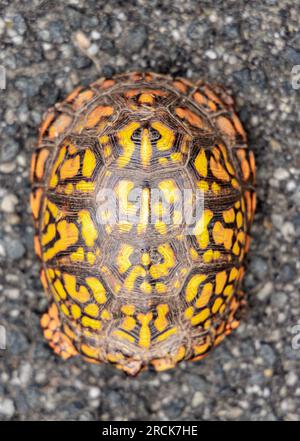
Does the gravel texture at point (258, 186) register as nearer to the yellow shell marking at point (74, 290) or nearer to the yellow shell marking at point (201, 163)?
the yellow shell marking at point (74, 290)

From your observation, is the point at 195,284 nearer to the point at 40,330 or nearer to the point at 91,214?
the point at 91,214

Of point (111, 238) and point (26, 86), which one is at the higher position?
point (26, 86)

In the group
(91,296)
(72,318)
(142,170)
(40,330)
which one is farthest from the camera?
(40,330)

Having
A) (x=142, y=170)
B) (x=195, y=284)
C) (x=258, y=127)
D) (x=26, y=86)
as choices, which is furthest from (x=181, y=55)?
(x=195, y=284)

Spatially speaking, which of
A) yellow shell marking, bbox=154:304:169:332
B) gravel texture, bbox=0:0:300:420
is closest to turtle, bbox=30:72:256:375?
yellow shell marking, bbox=154:304:169:332

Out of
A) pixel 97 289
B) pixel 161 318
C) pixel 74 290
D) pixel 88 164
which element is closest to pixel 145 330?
pixel 161 318

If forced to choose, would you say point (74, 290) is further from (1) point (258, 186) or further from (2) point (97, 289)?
(1) point (258, 186)

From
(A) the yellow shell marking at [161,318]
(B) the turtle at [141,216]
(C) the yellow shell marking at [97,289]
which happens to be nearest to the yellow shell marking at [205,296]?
(B) the turtle at [141,216]
